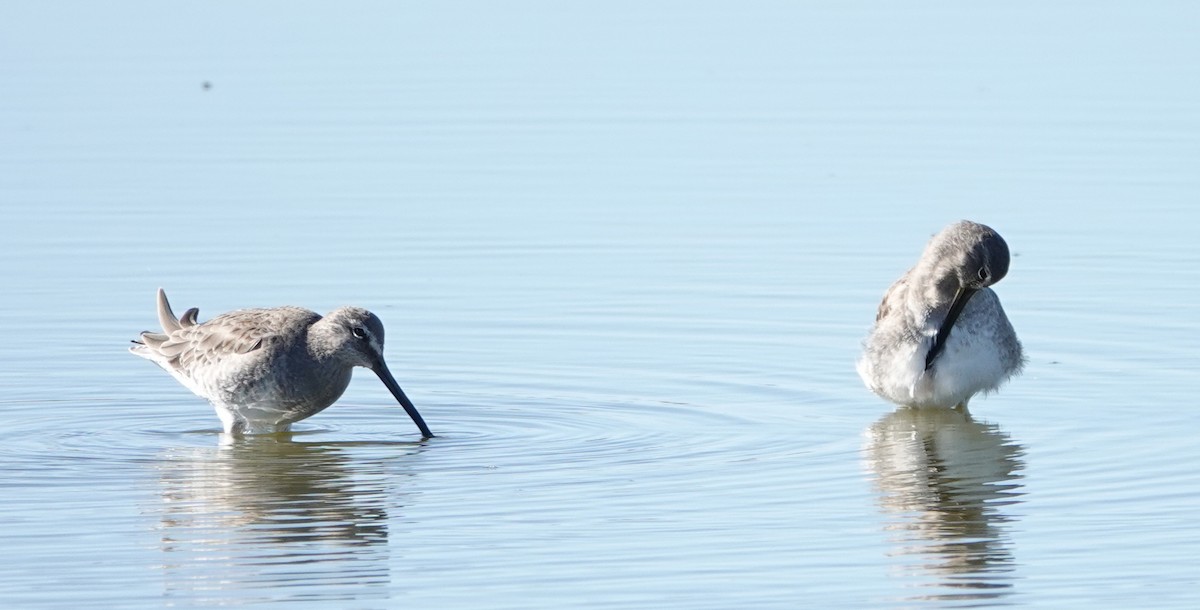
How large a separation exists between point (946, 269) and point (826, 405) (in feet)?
3.11

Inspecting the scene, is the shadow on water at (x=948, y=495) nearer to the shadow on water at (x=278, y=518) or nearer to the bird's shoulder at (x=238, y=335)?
the shadow on water at (x=278, y=518)

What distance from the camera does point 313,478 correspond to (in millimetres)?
10062

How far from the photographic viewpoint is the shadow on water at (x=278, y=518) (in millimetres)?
8039

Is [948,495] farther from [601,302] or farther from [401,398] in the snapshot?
[601,302]

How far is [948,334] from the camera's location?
11273 mm

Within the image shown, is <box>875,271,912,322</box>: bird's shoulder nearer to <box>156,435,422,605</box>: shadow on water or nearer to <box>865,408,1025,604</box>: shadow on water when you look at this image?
<box>865,408,1025,604</box>: shadow on water

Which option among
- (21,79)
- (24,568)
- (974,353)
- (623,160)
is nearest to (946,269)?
(974,353)

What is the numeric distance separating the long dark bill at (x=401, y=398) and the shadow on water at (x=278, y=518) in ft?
0.51

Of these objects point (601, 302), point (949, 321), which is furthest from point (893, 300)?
point (601, 302)

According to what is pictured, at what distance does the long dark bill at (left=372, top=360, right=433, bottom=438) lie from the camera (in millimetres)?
10719

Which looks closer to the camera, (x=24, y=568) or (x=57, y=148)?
(x=24, y=568)

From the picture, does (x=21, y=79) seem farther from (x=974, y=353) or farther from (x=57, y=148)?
(x=974, y=353)

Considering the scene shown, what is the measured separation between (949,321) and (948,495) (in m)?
1.93

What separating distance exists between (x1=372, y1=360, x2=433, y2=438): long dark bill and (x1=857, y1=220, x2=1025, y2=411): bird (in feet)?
7.25
